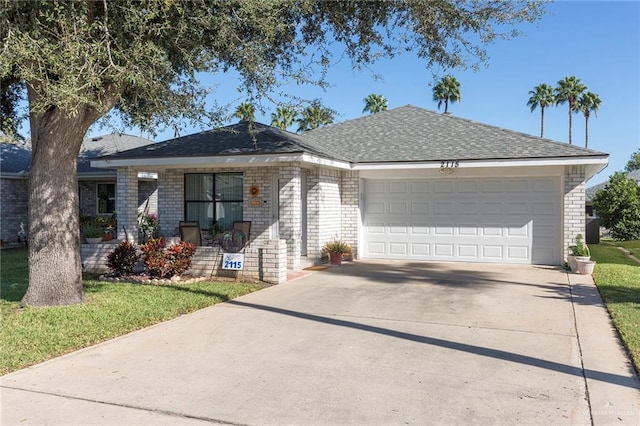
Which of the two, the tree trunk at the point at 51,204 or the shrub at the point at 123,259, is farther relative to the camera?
the shrub at the point at 123,259

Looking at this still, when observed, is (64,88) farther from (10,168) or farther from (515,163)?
(10,168)

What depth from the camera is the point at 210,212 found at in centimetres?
1348

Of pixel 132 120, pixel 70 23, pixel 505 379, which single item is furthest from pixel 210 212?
pixel 505 379

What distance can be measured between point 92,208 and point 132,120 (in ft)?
42.5

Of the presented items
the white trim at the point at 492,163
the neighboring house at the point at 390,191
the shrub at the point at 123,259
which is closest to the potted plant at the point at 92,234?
the neighboring house at the point at 390,191

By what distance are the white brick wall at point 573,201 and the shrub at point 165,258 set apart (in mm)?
9116

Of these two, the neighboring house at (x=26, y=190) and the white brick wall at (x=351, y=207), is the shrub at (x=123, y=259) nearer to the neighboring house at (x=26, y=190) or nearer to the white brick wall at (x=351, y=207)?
the white brick wall at (x=351, y=207)

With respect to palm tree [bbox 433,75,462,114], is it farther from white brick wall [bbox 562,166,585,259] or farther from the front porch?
the front porch

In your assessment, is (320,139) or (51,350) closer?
(51,350)

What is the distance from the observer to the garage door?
12641mm

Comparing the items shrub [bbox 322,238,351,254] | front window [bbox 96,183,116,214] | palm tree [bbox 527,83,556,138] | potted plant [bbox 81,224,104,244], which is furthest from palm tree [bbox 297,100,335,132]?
palm tree [bbox 527,83,556,138]

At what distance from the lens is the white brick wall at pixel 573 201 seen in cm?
1188

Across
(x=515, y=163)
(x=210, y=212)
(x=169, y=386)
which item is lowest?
(x=169, y=386)

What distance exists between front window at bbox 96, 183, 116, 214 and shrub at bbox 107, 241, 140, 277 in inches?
396
